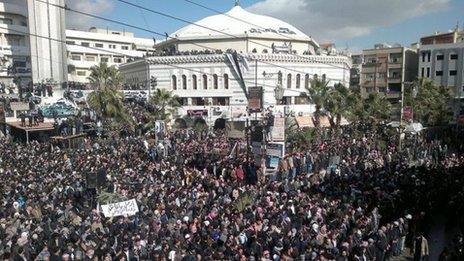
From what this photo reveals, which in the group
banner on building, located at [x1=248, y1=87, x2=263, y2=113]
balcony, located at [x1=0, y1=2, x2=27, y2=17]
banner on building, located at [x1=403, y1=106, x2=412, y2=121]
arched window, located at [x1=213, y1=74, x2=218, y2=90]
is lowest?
banner on building, located at [x1=403, y1=106, x2=412, y2=121]

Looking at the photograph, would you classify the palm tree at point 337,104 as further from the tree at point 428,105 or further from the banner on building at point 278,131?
the banner on building at point 278,131

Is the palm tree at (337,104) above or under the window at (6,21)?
under

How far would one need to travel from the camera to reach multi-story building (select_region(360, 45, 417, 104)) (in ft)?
224

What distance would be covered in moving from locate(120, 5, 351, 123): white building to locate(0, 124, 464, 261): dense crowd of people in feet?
86.7

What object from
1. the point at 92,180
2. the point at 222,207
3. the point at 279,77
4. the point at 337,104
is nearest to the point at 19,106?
the point at 92,180

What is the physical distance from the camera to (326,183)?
19906 millimetres

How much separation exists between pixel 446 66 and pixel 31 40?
58.9 m

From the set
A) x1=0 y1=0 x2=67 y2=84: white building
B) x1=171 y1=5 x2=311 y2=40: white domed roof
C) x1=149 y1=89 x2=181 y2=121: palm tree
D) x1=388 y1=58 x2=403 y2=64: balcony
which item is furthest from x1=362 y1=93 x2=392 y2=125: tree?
x1=0 y1=0 x2=67 y2=84: white building

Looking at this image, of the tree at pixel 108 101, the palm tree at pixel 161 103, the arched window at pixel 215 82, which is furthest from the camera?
the arched window at pixel 215 82

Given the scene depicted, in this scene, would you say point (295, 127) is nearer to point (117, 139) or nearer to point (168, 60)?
point (117, 139)

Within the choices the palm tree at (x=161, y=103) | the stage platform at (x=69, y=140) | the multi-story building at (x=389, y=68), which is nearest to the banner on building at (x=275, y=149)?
the stage platform at (x=69, y=140)

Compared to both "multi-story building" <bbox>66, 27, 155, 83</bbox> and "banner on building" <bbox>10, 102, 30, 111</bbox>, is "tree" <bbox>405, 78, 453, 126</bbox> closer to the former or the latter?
"banner on building" <bbox>10, 102, 30, 111</bbox>

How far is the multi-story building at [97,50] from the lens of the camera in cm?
7656

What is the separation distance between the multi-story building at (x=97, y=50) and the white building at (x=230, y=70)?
621 inches
